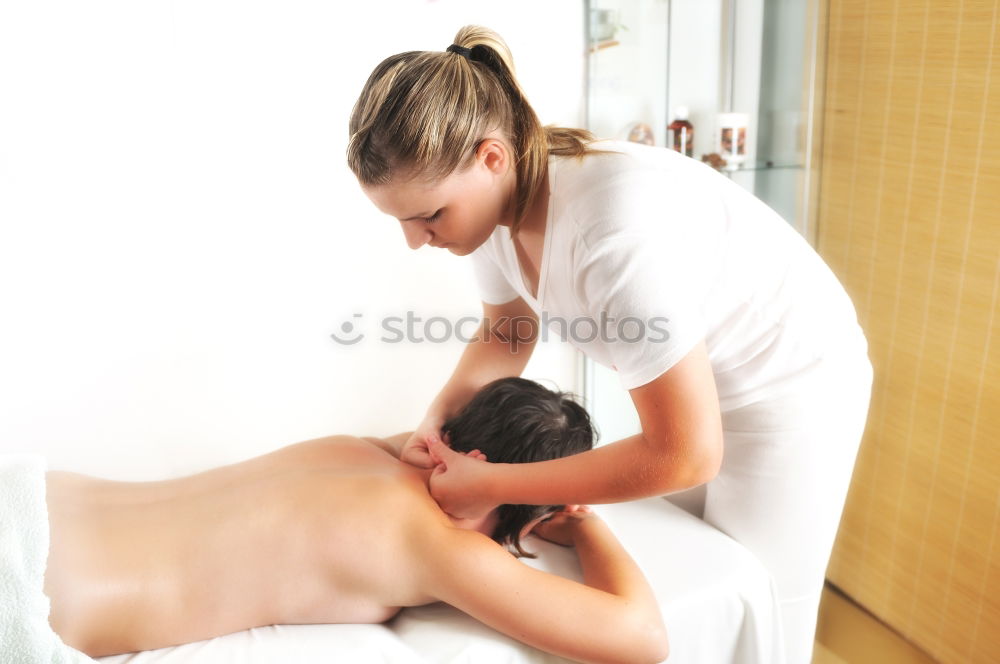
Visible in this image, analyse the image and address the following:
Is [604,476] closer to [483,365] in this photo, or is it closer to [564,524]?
[564,524]

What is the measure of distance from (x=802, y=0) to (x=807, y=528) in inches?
45.1

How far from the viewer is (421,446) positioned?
1383 mm

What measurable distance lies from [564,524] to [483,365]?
0.36 metres

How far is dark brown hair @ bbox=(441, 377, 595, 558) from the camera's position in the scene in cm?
128

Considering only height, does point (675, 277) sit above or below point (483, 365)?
above

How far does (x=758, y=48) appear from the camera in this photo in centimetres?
192

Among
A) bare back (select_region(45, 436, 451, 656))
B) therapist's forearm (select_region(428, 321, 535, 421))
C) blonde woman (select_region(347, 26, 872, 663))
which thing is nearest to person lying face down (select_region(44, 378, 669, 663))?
bare back (select_region(45, 436, 451, 656))

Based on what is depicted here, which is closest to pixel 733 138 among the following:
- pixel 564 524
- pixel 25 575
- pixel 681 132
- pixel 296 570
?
pixel 681 132

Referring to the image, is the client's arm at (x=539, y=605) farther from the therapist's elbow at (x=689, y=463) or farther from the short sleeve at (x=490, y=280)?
the short sleeve at (x=490, y=280)

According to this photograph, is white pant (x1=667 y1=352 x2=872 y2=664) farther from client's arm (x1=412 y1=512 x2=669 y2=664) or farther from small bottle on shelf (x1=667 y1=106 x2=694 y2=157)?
small bottle on shelf (x1=667 y1=106 x2=694 y2=157)

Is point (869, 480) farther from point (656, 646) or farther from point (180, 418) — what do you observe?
point (180, 418)

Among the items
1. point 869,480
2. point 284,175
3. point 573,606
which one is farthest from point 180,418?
point 869,480

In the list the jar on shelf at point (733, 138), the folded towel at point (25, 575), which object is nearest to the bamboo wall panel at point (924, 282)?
the jar on shelf at point (733, 138)

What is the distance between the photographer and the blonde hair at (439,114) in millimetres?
993
